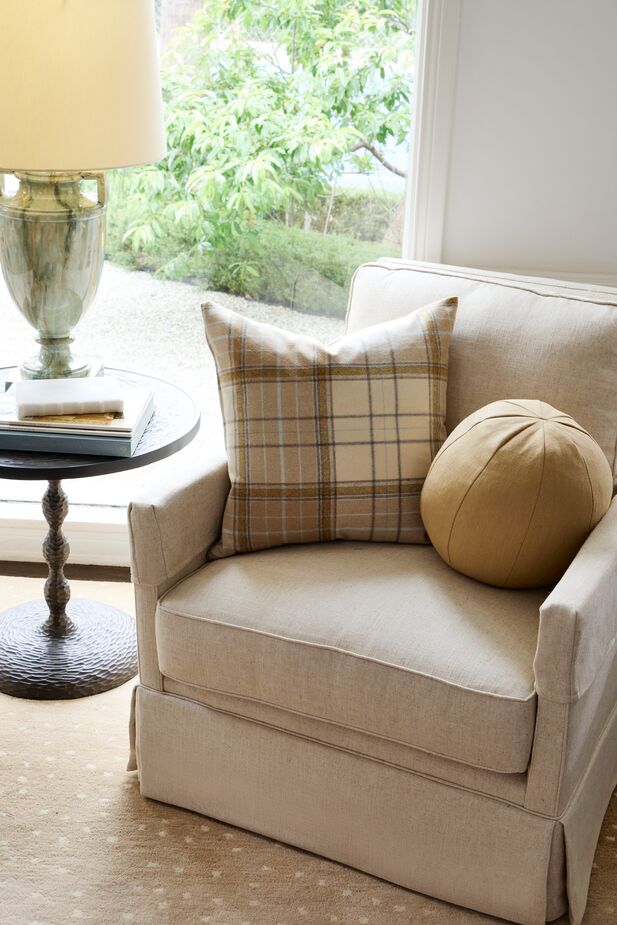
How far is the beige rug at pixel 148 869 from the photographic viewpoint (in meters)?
1.62

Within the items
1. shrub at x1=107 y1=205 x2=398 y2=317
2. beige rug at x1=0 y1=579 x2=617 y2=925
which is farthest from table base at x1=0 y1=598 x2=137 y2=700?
shrub at x1=107 y1=205 x2=398 y2=317

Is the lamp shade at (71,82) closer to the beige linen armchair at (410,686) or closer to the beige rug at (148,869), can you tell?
the beige linen armchair at (410,686)

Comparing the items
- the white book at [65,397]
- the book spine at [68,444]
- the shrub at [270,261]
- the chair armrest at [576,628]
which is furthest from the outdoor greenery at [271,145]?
the chair armrest at [576,628]

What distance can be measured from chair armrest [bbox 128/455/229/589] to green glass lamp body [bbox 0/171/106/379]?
43 cm

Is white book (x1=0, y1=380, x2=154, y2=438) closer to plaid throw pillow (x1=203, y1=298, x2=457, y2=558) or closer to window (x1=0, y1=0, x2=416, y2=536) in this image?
plaid throw pillow (x1=203, y1=298, x2=457, y2=558)

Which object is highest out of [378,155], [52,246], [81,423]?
[378,155]

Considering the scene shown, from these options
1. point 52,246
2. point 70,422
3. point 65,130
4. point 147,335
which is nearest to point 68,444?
point 70,422

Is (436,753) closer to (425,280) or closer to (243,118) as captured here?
(425,280)

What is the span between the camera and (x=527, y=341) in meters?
1.89

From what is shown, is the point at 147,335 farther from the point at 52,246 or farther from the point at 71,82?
the point at 71,82

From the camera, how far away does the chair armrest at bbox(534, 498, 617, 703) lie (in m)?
1.42

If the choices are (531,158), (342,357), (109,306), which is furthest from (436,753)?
(109,306)

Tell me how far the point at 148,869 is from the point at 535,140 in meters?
1.70

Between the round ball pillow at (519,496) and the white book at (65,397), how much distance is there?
657 millimetres
